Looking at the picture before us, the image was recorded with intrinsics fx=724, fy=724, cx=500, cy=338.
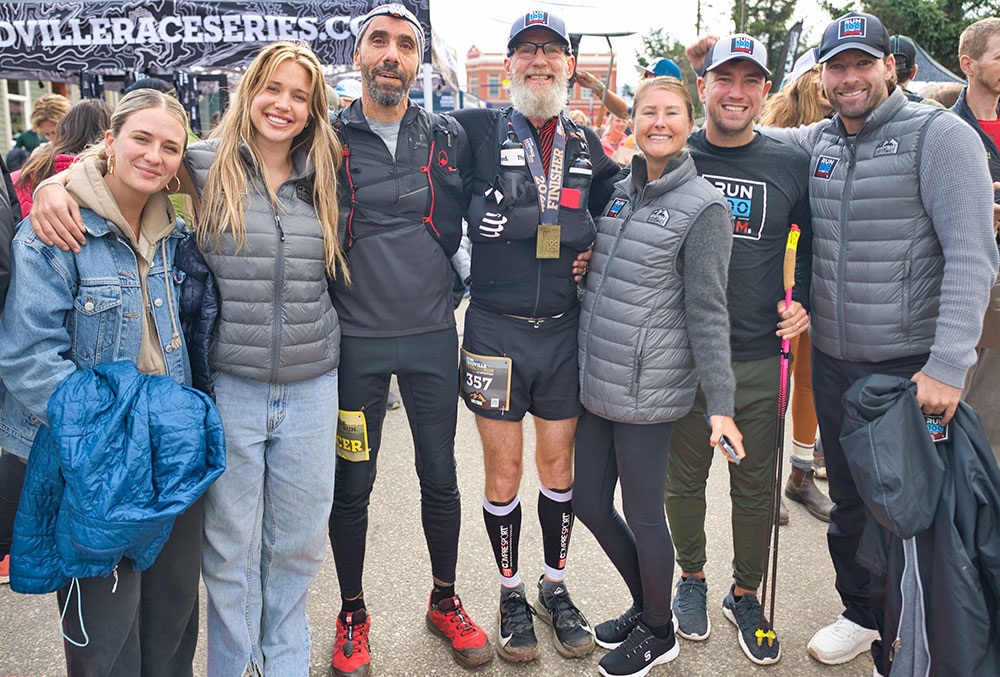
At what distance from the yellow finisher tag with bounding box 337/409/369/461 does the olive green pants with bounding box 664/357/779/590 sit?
1315 millimetres

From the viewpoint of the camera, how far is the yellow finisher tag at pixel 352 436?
8.64 feet

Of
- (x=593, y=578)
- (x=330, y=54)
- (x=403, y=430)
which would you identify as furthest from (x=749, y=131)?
(x=330, y=54)

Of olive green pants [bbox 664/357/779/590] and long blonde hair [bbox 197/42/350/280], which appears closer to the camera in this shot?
long blonde hair [bbox 197/42/350/280]

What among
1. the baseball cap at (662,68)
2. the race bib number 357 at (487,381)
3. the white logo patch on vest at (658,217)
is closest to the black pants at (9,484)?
the race bib number 357 at (487,381)

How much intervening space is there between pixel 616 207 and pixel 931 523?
57.0 inches

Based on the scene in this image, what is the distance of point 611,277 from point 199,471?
4.79ft

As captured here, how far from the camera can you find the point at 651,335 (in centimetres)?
249

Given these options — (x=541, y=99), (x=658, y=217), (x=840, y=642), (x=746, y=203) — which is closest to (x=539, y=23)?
(x=541, y=99)

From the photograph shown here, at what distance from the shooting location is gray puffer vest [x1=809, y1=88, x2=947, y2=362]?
8.25 feet

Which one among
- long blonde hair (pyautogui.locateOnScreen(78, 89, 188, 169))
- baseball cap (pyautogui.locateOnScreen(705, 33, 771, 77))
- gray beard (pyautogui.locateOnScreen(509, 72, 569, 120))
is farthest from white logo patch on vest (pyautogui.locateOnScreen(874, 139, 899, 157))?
long blonde hair (pyautogui.locateOnScreen(78, 89, 188, 169))

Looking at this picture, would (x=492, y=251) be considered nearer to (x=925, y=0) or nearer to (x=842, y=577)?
(x=842, y=577)

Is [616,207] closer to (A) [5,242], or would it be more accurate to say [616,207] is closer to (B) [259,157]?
(B) [259,157]

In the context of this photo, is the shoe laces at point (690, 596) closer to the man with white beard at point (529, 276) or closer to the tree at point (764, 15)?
the man with white beard at point (529, 276)

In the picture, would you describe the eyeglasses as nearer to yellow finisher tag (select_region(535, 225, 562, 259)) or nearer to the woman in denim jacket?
yellow finisher tag (select_region(535, 225, 562, 259))
